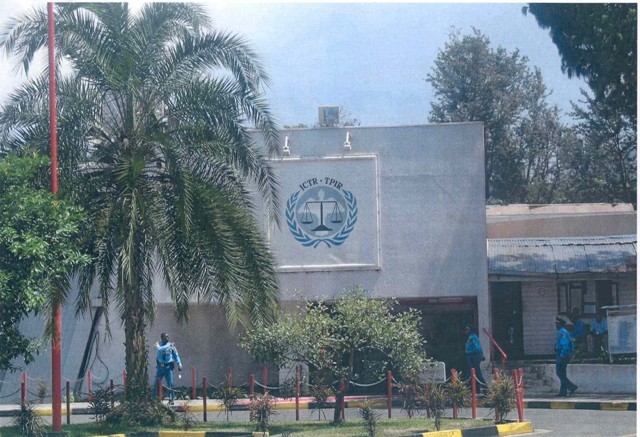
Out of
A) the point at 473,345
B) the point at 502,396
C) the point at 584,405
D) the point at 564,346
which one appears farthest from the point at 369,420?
the point at 564,346

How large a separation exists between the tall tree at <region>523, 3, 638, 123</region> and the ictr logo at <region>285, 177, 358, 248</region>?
6.38m

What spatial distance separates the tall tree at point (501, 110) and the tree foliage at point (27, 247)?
89.6 feet

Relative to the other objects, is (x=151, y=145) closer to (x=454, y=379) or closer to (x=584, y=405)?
(x=454, y=379)

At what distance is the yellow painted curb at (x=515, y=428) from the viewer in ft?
49.9

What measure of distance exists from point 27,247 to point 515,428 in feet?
27.3

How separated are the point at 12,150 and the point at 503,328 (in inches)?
635

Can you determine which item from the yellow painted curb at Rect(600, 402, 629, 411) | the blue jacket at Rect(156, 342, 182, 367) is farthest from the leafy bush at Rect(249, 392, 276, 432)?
the yellow painted curb at Rect(600, 402, 629, 411)

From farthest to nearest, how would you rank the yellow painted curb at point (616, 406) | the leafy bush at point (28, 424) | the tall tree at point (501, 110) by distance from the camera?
1. the tall tree at point (501, 110)
2. the yellow painted curb at point (616, 406)
3. the leafy bush at point (28, 424)

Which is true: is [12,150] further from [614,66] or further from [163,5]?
[614,66]

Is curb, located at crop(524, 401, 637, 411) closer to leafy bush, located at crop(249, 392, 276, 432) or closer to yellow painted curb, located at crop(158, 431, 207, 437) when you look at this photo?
leafy bush, located at crop(249, 392, 276, 432)

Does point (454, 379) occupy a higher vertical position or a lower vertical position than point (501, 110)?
lower

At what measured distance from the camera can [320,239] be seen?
23062 millimetres

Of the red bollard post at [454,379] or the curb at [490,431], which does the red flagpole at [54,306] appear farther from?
the red bollard post at [454,379]

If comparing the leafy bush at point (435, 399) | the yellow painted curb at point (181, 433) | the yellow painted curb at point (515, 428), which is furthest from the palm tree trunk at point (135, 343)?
the yellow painted curb at point (515, 428)
